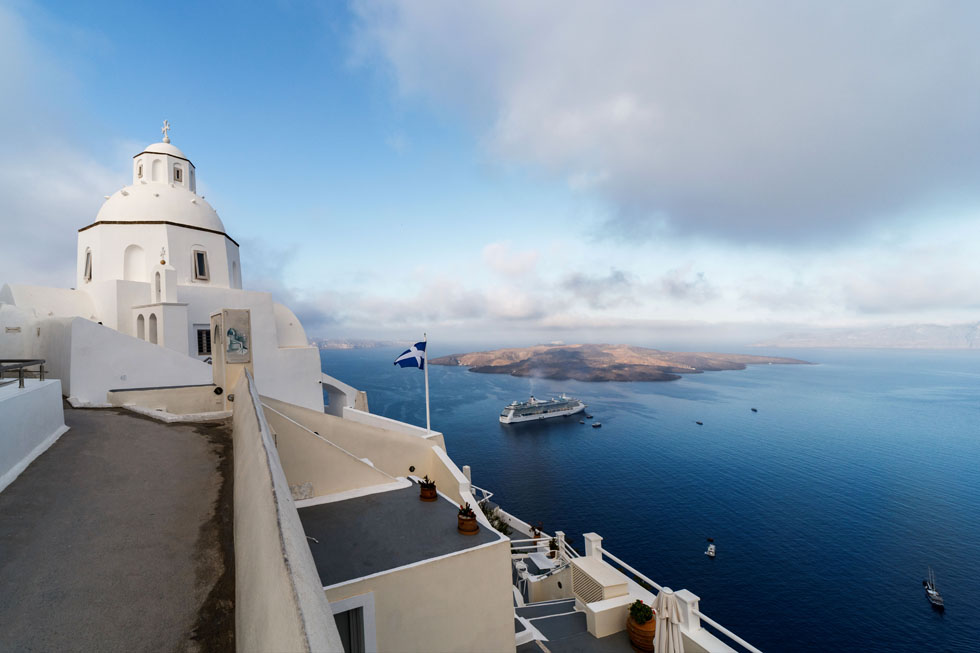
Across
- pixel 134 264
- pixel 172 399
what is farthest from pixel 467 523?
pixel 134 264

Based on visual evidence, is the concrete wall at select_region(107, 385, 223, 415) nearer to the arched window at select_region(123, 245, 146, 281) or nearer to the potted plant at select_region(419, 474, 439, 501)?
the potted plant at select_region(419, 474, 439, 501)

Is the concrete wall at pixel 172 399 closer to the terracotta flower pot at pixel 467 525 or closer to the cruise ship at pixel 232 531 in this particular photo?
the cruise ship at pixel 232 531

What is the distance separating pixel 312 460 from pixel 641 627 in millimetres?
7424

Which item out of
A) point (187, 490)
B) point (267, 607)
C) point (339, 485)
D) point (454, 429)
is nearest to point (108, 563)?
point (187, 490)

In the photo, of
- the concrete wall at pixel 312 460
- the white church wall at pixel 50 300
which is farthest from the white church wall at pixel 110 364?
the white church wall at pixel 50 300

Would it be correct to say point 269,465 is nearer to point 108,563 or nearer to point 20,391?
point 108,563

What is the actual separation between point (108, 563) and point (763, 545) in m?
40.0

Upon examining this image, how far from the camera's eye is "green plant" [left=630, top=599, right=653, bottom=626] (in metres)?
8.19

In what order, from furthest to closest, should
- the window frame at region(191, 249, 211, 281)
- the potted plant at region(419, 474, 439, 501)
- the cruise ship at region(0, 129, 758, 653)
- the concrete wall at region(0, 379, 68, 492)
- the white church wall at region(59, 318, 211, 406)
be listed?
the window frame at region(191, 249, 211, 281), the white church wall at region(59, 318, 211, 406), the potted plant at region(419, 474, 439, 501), the concrete wall at region(0, 379, 68, 492), the cruise ship at region(0, 129, 758, 653)

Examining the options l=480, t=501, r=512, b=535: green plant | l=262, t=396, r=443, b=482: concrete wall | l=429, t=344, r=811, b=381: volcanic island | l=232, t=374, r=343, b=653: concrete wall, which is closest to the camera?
l=232, t=374, r=343, b=653: concrete wall

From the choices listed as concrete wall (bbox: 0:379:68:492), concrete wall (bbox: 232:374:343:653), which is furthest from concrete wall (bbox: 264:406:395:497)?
concrete wall (bbox: 232:374:343:653)

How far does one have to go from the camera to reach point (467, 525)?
7.21 m

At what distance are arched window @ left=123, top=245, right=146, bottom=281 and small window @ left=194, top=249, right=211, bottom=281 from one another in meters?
2.28

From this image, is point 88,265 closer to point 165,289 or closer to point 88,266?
point 88,266
